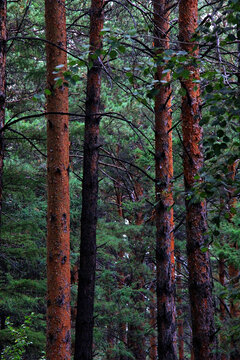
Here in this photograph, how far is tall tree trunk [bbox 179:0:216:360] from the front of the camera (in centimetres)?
464

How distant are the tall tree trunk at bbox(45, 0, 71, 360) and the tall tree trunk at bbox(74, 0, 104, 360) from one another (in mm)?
1402

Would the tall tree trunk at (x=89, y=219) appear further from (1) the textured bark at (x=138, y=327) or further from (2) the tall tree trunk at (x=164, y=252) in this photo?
(1) the textured bark at (x=138, y=327)

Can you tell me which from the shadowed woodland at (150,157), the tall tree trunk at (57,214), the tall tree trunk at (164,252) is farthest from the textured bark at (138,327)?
the tall tree trunk at (57,214)

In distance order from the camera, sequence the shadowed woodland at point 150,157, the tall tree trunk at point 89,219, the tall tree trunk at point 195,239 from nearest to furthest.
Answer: the shadowed woodland at point 150,157, the tall tree trunk at point 195,239, the tall tree trunk at point 89,219

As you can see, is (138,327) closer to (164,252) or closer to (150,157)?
(150,157)

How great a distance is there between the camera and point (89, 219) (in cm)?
699

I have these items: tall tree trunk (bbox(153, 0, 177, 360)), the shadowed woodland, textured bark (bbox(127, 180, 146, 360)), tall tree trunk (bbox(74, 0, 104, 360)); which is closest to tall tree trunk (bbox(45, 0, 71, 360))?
the shadowed woodland

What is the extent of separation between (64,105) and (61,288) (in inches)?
87.6

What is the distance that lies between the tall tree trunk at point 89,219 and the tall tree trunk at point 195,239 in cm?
181

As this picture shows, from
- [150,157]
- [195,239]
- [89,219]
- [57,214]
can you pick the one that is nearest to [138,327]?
[150,157]

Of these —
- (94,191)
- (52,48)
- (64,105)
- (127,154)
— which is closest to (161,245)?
(94,191)

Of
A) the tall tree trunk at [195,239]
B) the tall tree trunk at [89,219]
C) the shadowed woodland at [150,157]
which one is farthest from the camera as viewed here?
the tall tree trunk at [89,219]

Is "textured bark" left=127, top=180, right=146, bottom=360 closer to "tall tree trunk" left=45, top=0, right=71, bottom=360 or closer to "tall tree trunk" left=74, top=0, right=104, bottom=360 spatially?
"tall tree trunk" left=74, top=0, right=104, bottom=360

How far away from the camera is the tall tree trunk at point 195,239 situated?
15.2ft
